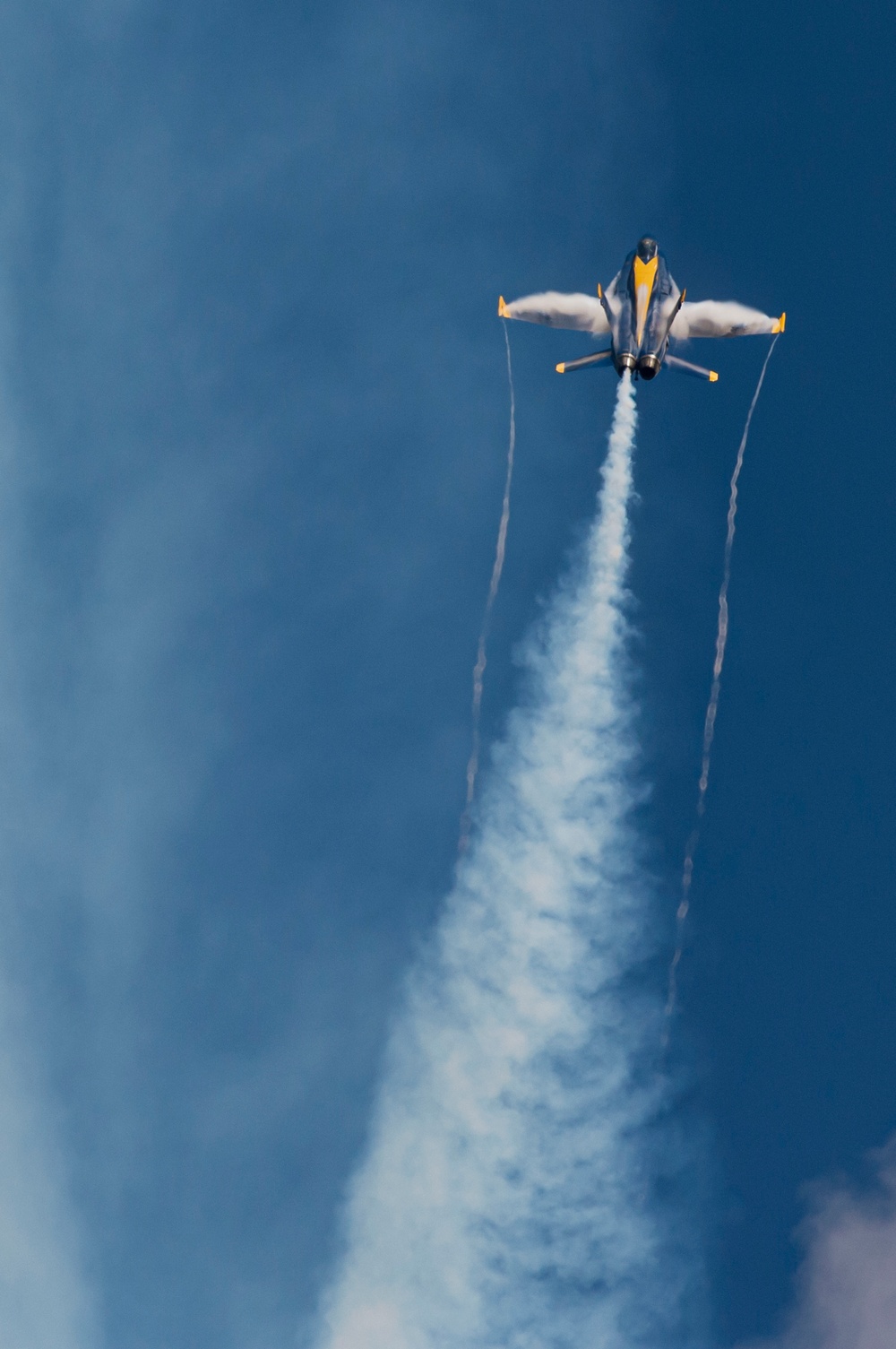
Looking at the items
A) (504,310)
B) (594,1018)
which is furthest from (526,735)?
(504,310)

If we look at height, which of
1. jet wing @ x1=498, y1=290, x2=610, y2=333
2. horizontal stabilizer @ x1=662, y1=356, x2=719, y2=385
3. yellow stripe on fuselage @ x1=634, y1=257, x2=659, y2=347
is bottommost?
horizontal stabilizer @ x1=662, y1=356, x2=719, y2=385

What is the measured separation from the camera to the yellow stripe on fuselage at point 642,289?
376ft

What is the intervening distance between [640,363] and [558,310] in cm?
851

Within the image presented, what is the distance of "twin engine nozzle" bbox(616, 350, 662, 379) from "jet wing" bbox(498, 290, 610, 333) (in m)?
5.89

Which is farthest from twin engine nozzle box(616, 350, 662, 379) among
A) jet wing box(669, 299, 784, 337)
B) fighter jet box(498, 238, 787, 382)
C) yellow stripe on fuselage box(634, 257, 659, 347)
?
jet wing box(669, 299, 784, 337)

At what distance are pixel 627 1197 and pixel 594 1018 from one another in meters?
11.9

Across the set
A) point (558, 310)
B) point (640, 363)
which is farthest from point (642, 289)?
point (558, 310)

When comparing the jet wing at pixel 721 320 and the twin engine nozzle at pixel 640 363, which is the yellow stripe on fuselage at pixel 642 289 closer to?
the twin engine nozzle at pixel 640 363

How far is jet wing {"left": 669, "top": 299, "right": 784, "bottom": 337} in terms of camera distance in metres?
120

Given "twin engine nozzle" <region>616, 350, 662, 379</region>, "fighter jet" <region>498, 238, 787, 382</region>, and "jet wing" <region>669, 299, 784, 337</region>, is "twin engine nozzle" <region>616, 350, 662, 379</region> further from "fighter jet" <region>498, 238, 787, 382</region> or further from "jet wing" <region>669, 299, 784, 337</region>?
"jet wing" <region>669, 299, 784, 337</region>

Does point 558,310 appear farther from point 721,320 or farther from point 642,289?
point 721,320

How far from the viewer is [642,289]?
115500 millimetres

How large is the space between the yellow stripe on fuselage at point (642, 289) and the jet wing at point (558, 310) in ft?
14.3

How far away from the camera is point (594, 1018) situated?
13038 centimetres
